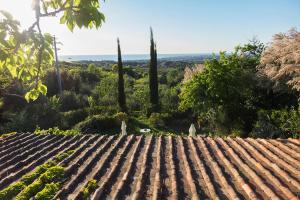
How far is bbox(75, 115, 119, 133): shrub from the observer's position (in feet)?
83.3

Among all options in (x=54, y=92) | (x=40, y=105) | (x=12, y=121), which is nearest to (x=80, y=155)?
(x=12, y=121)

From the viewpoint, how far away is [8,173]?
6488mm

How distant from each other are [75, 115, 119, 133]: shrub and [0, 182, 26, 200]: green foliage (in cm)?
1927

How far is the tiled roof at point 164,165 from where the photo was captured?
17.0 feet

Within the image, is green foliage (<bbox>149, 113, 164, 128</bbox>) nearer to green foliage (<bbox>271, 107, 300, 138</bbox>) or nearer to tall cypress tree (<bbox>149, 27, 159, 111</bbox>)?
tall cypress tree (<bbox>149, 27, 159, 111</bbox>)

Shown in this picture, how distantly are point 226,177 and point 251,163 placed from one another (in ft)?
3.56

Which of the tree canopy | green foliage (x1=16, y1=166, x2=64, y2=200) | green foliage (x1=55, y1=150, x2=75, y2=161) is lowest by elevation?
green foliage (x1=55, y1=150, x2=75, y2=161)

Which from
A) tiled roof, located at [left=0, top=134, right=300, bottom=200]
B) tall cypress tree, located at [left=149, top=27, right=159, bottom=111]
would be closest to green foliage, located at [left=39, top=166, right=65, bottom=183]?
tiled roof, located at [left=0, top=134, right=300, bottom=200]

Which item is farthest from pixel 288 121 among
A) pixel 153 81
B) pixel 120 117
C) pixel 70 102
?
pixel 70 102

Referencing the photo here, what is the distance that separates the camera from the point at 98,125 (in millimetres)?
26453

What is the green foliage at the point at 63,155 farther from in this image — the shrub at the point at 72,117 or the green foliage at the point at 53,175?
the shrub at the point at 72,117

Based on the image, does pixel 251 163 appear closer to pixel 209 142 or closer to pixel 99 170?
pixel 209 142

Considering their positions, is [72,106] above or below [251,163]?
below

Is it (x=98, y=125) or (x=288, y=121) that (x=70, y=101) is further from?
(x=288, y=121)
